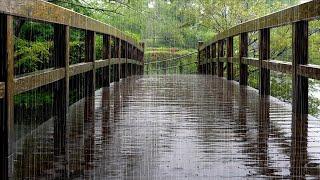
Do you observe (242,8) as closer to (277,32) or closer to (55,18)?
(277,32)

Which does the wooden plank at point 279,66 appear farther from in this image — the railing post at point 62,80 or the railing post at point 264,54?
the railing post at point 62,80

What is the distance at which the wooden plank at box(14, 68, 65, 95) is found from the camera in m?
2.63

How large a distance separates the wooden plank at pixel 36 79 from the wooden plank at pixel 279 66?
187 cm

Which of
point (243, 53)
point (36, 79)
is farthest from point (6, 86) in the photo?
point (243, 53)

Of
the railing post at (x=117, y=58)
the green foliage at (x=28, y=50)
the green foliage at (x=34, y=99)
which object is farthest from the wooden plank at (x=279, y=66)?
the green foliage at (x=34, y=99)

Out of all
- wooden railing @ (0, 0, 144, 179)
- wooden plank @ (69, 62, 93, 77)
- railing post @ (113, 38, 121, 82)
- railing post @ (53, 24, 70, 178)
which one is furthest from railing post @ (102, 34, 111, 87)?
railing post @ (53, 24, 70, 178)

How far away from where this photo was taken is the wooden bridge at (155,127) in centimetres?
239

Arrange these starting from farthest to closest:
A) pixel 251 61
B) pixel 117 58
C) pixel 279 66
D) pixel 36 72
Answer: pixel 117 58, pixel 251 61, pixel 279 66, pixel 36 72

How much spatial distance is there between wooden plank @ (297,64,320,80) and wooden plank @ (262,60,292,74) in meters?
0.35

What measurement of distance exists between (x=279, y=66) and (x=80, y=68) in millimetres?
1780

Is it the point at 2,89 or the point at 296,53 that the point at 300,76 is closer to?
the point at 296,53

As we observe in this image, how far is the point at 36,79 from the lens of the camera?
10.0 feet

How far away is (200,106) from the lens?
5.17 metres

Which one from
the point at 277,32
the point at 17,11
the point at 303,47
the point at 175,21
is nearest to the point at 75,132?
the point at 17,11
